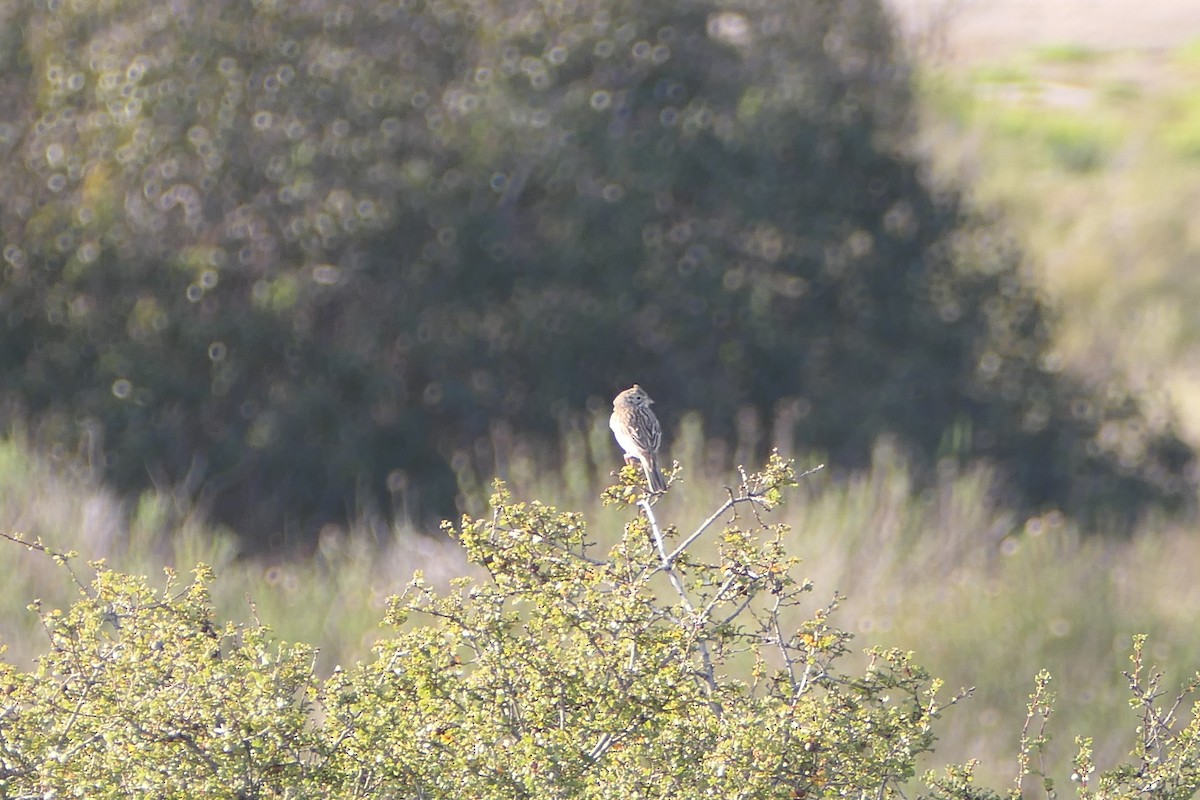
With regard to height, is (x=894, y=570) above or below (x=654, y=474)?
above

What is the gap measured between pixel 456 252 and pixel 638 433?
6341mm

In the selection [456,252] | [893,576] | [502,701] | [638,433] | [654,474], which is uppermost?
[456,252]

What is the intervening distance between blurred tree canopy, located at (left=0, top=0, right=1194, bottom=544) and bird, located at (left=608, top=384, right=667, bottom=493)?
5.43 m

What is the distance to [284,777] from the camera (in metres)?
4.06

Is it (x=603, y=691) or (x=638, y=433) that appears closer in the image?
(x=603, y=691)

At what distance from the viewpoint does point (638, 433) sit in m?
7.02

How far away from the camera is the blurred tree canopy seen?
12.7 metres

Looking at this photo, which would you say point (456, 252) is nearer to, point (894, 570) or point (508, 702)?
point (894, 570)

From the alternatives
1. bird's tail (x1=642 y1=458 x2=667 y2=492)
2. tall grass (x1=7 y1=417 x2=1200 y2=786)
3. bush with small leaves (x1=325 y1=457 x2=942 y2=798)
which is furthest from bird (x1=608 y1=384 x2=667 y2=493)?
bush with small leaves (x1=325 y1=457 x2=942 y2=798)

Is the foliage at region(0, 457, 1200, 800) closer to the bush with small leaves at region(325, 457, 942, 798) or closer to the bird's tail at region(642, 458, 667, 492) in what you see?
the bush with small leaves at region(325, 457, 942, 798)

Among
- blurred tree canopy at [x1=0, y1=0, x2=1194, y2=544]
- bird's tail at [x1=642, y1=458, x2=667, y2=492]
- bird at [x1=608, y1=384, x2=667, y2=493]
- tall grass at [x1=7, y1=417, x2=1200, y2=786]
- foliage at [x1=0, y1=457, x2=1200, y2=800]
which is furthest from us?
blurred tree canopy at [x1=0, y1=0, x2=1194, y2=544]

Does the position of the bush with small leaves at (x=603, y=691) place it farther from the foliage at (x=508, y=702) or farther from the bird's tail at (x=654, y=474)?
the bird's tail at (x=654, y=474)

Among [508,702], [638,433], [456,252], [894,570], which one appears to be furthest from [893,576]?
[508,702]

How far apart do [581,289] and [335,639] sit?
484 centimetres
